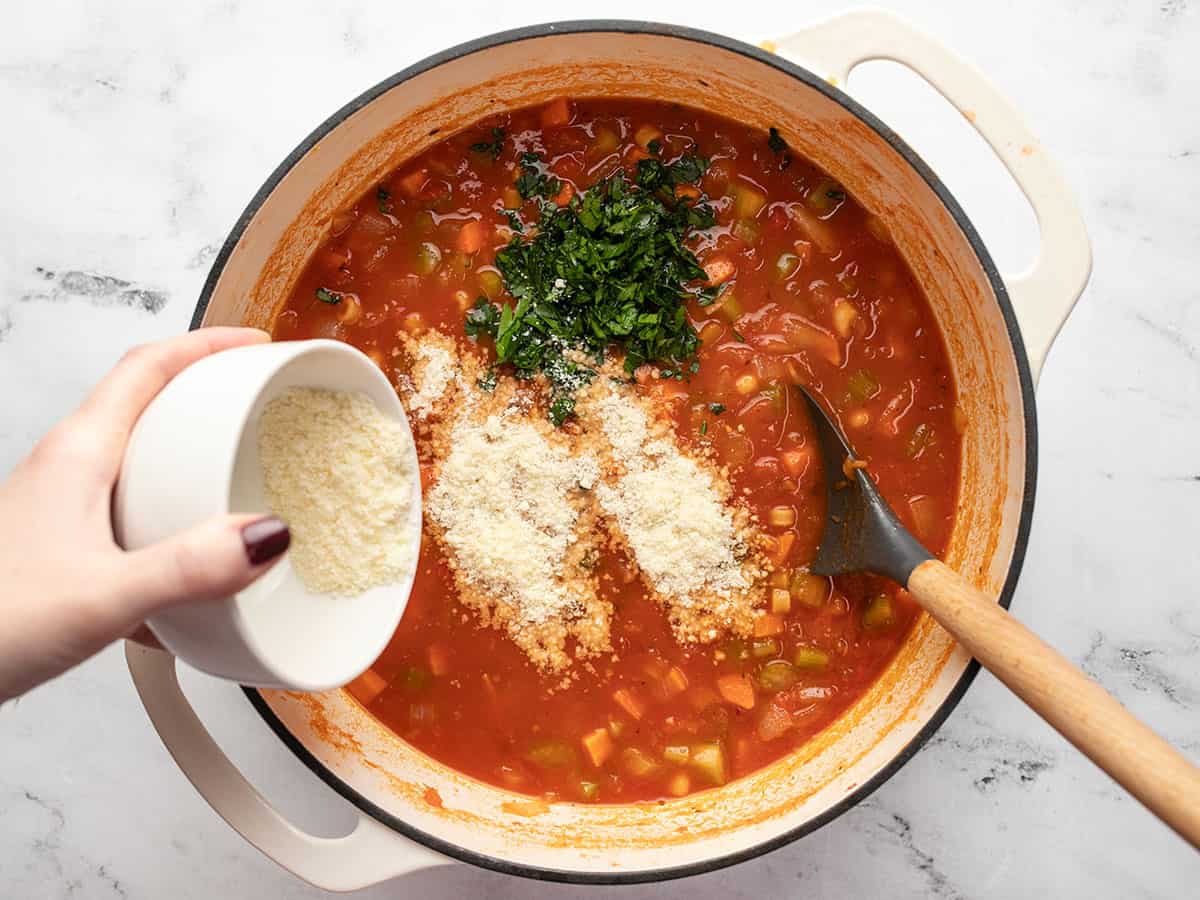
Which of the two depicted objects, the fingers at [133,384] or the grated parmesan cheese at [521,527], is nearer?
the fingers at [133,384]

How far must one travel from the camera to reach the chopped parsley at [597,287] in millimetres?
3012

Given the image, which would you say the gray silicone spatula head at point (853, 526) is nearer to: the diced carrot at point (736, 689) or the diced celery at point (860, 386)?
the diced celery at point (860, 386)

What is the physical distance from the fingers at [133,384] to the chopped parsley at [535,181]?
3.63 feet

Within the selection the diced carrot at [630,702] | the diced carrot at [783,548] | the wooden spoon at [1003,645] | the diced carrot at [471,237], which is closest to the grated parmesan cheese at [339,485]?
the diced carrot at [471,237]

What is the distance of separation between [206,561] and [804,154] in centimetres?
214

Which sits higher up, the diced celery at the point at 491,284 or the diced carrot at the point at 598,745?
the diced celery at the point at 491,284

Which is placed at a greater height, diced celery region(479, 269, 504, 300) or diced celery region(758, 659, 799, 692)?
diced celery region(479, 269, 504, 300)

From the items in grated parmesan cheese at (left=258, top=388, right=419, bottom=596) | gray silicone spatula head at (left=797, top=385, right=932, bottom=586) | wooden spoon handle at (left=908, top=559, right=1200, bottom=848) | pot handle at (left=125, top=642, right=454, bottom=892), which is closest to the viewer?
wooden spoon handle at (left=908, top=559, right=1200, bottom=848)

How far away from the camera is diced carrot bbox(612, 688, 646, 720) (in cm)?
307

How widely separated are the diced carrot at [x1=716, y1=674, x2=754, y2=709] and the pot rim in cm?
49

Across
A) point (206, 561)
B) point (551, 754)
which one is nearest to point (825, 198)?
point (551, 754)

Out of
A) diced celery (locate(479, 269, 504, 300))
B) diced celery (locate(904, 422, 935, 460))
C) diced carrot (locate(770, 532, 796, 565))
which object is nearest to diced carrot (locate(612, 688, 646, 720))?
diced carrot (locate(770, 532, 796, 565))

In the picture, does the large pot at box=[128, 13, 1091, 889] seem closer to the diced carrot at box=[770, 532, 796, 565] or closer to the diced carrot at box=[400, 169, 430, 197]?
the diced carrot at box=[400, 169, 430, 197]

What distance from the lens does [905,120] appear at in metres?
3.07
